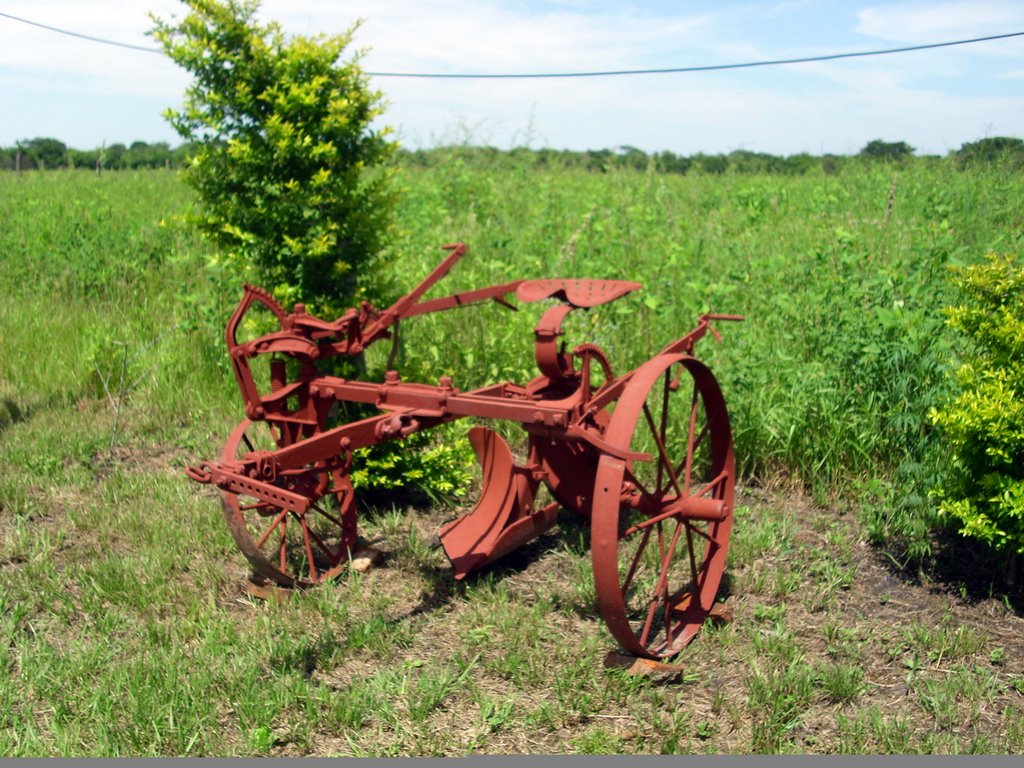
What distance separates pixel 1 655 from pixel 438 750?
1.66 m

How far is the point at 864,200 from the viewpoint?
9273 millimetres

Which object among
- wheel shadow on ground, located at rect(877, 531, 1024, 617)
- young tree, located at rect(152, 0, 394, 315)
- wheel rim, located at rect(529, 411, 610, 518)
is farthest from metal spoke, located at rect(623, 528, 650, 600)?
young tree, located at rect(152, 0, 394, 315)

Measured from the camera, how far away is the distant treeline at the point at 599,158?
30.3ft

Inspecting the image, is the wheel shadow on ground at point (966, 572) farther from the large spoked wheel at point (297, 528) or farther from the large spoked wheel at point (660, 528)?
the large spoked wheel at point (297, 528)

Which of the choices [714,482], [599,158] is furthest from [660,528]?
[599,158]

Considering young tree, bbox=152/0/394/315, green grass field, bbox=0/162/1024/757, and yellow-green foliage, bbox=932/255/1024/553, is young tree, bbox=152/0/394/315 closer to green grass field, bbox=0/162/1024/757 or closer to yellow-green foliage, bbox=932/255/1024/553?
green grass field, bbox=0/162/1024/757

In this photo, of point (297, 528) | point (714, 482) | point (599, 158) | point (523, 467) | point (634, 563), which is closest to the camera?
point (634, 563)

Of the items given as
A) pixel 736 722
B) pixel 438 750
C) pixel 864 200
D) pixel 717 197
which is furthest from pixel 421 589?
pixel 717 197

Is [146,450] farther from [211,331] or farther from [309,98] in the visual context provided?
[309,98]

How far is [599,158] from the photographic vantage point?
1544 centimetres

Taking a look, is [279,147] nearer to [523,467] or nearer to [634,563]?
[523,467]

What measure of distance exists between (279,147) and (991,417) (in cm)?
322

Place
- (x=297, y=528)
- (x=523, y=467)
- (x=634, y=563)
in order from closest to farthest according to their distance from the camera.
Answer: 1. (x=634, y=563)
2. (x=523, y=467)
3. (x=297, y=528)

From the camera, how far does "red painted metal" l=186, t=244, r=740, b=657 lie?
3287mm
